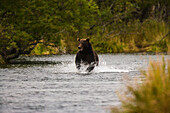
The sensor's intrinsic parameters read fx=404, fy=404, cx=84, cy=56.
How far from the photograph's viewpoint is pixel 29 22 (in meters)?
22.3

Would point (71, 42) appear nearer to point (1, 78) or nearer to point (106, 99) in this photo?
point (1, 78)

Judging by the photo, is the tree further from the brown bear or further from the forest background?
the brown bear

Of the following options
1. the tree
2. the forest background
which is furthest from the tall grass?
the tree

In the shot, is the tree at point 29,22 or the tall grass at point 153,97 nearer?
the tall grass at point 153,97

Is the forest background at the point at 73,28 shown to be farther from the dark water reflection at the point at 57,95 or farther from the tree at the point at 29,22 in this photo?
the dark water reflection at the point at 57,95

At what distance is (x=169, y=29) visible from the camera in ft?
120

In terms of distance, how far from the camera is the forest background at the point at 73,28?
2262 centimetres

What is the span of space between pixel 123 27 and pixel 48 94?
103 ft

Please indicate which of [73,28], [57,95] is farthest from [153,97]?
[73,28]

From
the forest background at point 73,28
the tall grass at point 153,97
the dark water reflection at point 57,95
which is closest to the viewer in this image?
the tall grass at point 153,97

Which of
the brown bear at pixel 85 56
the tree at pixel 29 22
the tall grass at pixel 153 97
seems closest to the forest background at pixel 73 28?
the tree at pixel 29 22

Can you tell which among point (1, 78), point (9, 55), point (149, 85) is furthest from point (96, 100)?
point (9, 55)

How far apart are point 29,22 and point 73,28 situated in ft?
15.4

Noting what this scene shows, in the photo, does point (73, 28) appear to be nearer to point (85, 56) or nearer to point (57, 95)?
point (85, 56)
